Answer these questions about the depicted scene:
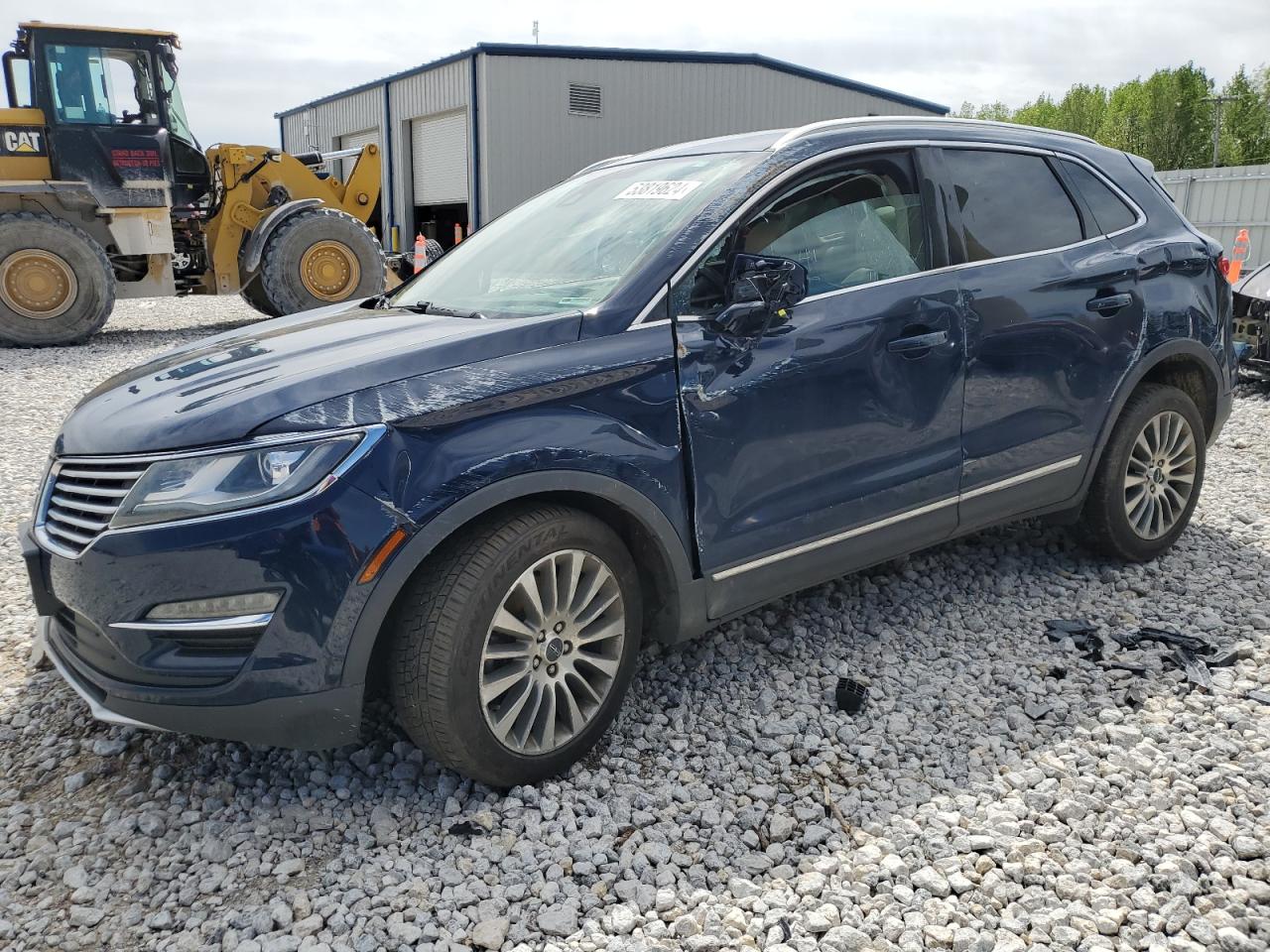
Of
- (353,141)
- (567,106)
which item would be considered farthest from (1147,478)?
(353,141)

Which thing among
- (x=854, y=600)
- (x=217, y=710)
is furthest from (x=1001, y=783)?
(x=217, y=710)

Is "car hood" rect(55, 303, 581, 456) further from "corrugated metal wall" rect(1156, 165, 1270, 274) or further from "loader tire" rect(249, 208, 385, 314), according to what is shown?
"corrugated metal wall" rect(1156, 165, 1270, 274)

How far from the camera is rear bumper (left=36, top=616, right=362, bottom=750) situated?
2.56m

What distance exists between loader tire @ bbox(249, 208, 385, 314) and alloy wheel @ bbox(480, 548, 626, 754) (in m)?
10.2

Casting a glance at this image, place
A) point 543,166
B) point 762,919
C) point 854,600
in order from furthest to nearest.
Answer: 1. point 543,166
2. point 854,600
3. point 762,919

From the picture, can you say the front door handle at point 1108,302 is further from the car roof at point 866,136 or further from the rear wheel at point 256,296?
the rear wheel at point 256,296

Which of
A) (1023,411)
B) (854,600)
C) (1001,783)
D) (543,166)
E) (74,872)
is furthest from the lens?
(543,166)

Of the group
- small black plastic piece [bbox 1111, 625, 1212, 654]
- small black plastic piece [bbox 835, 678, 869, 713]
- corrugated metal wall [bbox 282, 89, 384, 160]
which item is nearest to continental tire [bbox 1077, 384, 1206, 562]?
small black plastic piece [bbox 1111, 625, 1212, 654]

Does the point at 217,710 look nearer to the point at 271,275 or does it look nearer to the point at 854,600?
the point at 854,600

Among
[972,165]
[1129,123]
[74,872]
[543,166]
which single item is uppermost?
[1129,123]

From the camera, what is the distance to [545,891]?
8.41ft

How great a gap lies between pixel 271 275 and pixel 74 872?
34.9 feet

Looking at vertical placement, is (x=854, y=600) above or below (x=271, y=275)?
below

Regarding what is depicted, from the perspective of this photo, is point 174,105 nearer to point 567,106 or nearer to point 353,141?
point 567,106
